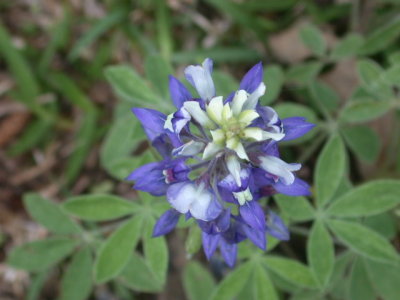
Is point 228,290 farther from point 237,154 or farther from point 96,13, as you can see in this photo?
point 96,13

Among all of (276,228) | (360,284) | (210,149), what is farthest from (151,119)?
(360,284)

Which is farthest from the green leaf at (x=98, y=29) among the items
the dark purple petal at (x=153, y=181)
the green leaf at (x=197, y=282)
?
the dark purple petal at (x=153, y=181)

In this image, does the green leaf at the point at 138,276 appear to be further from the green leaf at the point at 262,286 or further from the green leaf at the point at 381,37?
the green leaf at the point at 381,37

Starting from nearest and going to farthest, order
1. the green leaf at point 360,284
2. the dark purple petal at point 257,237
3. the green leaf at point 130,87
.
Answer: the dark purple petal at point 257,237, the green leaf at point 360,284, the green leaf at point 130,87

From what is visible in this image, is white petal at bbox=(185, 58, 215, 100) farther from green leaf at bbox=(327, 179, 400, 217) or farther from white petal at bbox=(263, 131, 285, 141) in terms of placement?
green leaf at bbox=(327, 179, 400, 217)

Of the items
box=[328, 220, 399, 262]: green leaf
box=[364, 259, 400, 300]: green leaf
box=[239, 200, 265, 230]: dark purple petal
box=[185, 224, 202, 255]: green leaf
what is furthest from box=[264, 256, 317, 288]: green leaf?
box=[239, 200, 265, 230]: dark purple petal

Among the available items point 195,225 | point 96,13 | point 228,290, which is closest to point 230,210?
point 195,225
